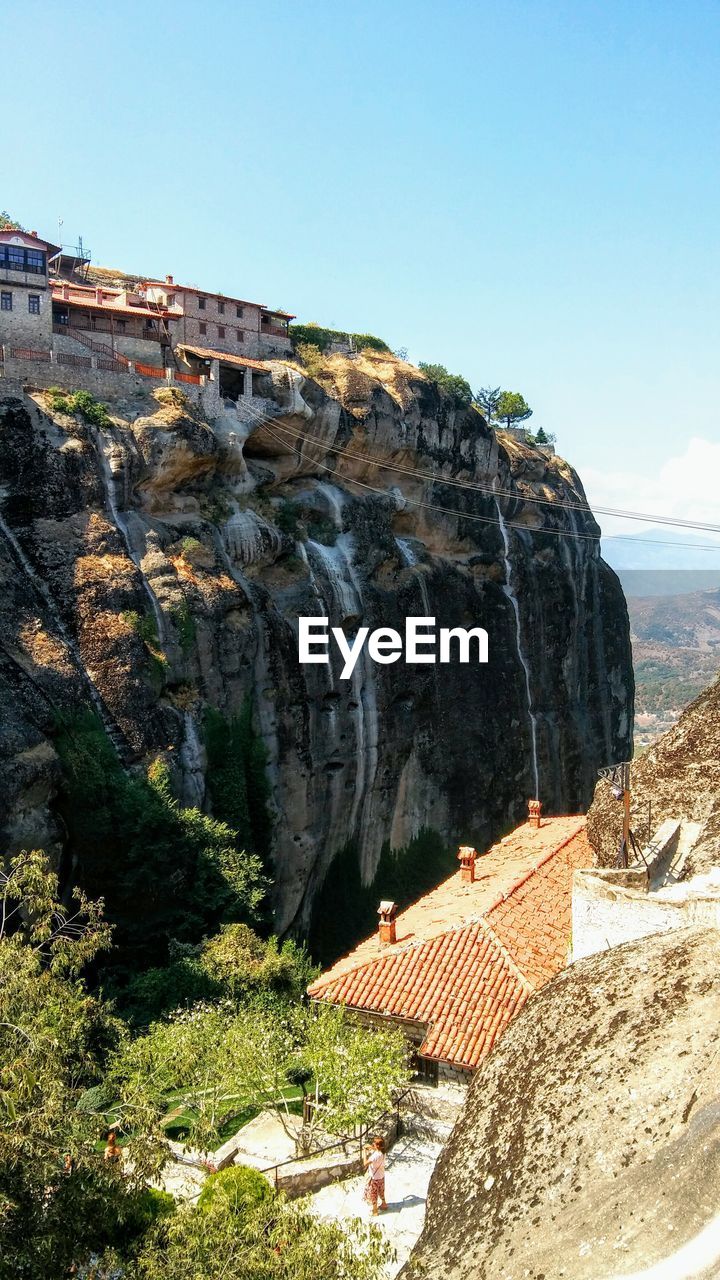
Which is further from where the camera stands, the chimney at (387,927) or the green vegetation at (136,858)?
the green vegetation at (136,858)

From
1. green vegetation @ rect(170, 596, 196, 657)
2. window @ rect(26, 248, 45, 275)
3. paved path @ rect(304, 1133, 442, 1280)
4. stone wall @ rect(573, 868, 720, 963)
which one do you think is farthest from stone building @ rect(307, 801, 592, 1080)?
window @ rect(26, 248, 45, 275)

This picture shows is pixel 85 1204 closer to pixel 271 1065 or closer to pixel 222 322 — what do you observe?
pixel 271 1065

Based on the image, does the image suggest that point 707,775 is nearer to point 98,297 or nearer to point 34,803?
point 34,803

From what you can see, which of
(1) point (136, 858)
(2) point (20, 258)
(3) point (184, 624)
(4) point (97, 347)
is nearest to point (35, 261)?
(2) point (20, 258)

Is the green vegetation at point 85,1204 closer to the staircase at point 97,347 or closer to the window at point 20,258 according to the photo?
the staircase at point 97,347

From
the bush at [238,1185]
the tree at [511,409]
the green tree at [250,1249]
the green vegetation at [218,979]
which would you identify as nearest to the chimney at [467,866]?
the green vegetation at [218,979]
